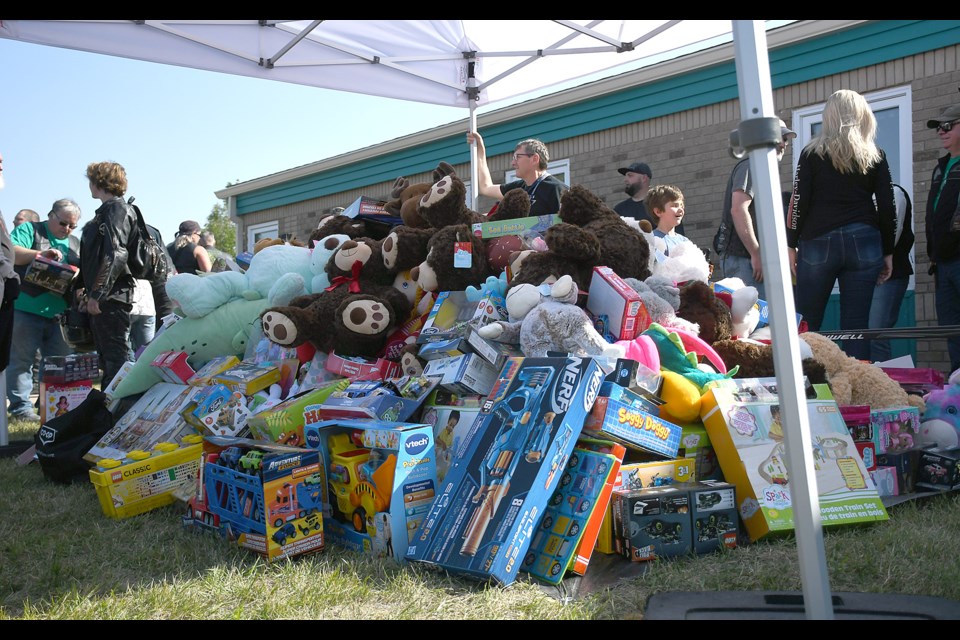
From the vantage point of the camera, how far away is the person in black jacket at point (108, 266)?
17.1 ft

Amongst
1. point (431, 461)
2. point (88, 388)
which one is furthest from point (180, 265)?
point (431, 461)

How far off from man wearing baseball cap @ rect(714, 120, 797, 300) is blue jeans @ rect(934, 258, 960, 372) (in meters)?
1.05

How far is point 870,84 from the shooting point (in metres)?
6.97

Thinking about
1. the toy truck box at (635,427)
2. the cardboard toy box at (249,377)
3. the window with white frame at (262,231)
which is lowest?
the toy truck box at (635,427)

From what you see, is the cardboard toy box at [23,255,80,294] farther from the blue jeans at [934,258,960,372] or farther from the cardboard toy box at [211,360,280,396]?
the blue jeans at [934,258,960,372]

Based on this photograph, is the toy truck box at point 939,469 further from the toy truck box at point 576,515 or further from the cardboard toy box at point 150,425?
the cardboard toy box at point 150,425

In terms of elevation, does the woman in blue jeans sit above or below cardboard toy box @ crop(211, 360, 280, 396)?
above

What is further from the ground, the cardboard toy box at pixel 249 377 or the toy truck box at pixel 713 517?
the cardboard toy box at pixel 249 377

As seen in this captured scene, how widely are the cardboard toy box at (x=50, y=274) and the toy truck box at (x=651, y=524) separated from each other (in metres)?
5.09

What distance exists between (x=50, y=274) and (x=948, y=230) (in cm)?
633

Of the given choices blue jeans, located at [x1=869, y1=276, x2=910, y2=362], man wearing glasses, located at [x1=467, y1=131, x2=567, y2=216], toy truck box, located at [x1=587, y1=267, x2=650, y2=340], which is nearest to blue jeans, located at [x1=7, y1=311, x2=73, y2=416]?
man wearing glasses, located at [x1=467, y1=131, x2=567, y2=216]

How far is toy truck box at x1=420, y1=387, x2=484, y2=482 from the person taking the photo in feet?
9.70

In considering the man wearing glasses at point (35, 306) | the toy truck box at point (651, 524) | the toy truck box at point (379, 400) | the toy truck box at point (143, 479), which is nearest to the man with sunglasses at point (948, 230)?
the toy truck box at point (651, 524)

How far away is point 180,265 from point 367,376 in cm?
473
